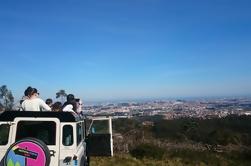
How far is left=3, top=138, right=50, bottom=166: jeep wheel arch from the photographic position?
291 inches

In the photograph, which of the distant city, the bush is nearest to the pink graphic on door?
the distant city

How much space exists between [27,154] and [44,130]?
3.25 ft

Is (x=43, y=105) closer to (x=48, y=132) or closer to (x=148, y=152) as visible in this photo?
(x=48, y=132)

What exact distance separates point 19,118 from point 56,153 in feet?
3.10

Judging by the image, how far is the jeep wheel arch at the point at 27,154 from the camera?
7398 mm

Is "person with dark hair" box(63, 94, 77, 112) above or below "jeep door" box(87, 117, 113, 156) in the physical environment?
above

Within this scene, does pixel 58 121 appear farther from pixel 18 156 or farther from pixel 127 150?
pixel 127 150

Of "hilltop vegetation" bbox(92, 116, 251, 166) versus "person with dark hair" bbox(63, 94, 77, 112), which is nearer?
"person with dark hair" bbox(63, 94, 77, 112)

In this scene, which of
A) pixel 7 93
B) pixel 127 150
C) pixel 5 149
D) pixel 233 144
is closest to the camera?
pixel 5 149

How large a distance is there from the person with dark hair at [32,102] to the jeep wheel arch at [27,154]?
5.92 ft

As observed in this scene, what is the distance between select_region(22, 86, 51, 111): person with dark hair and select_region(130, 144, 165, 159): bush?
12.1 meters

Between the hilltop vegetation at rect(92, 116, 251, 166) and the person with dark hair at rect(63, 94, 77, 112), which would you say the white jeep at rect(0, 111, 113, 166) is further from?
the hilltop vegetation at rect(92, 116, 251, 166)

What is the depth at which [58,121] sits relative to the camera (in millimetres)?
8180

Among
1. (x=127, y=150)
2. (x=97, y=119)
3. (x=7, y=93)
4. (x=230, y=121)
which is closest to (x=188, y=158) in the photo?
(x=127, y=150)
